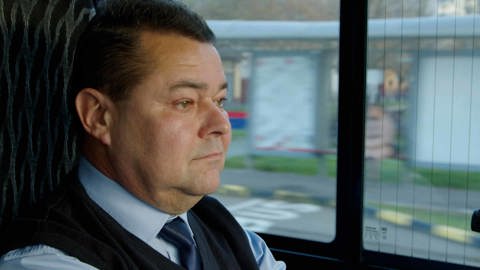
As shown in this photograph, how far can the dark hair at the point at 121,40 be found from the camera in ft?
3.40

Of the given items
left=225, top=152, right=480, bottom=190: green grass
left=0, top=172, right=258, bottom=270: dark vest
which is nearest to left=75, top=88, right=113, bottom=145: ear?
left=0, top=172, right=258, bottom=270: dark vest

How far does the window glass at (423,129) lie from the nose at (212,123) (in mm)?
1067

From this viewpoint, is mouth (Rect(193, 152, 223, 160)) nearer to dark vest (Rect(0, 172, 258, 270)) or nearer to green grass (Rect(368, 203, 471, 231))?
dark vest (Rect(0, 172, 258, 270))

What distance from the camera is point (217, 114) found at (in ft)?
3.48

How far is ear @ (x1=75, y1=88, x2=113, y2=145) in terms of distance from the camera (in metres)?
1.05

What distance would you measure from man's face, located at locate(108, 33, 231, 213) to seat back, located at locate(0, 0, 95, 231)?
0.24m

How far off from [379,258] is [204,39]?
127cm

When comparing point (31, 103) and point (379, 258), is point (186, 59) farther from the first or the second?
point (379, 258)

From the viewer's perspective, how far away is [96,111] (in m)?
1.06

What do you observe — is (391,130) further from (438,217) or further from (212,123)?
(212,123)

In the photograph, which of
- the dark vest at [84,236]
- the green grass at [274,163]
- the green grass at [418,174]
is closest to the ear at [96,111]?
the dark vest at [84,236]

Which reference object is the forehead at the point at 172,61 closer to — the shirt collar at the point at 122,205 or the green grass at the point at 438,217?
the shirt collar at the point at 122,205

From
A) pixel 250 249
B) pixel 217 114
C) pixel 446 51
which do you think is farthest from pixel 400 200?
pixel 217 114

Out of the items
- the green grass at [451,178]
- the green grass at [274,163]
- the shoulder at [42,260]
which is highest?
the shoulder at [42,260]
